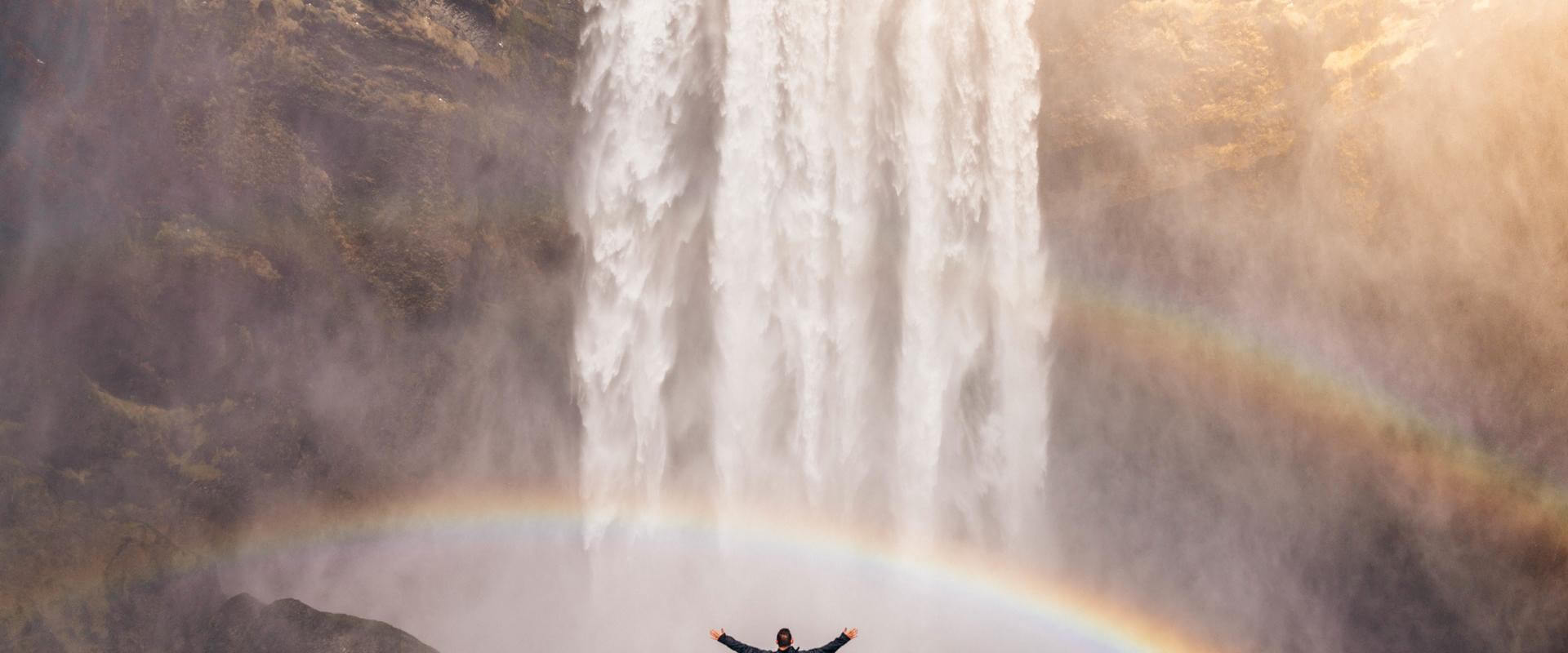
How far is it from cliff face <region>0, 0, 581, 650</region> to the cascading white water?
44.3 inches

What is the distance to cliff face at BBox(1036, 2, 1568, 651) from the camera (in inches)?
581

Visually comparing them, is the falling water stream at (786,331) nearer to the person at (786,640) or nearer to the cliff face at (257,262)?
the cliff face at (257,262)

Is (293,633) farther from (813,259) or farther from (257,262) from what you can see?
(813,259)

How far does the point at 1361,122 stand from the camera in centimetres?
1573

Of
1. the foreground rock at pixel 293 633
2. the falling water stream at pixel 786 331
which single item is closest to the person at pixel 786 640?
the foreground rock at pixel 293 633

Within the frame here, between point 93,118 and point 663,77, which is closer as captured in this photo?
point 93,118

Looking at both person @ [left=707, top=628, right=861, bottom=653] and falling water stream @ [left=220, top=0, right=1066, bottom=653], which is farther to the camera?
falling water stream @ [left=220, top=0, right=1066, bottom=653]

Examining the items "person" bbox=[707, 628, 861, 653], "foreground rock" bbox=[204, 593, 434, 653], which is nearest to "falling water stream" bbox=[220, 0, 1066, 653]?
"foreground rock" bbox=[204, 593, 434, 653]

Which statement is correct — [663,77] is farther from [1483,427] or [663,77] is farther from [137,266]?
[1483,427]

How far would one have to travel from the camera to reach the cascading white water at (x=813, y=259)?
17062 millimetres

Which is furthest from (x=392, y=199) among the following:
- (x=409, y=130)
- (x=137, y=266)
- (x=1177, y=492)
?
(x=1177, y=492)

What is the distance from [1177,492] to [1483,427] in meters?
4.55

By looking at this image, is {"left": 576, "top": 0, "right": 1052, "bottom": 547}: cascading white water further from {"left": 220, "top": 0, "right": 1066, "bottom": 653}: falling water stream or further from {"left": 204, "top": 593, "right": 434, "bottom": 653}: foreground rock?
{"left": 204, "top": 593, "right": 434, "bottom": 653}: foreground rock

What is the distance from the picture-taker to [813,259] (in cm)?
1738
